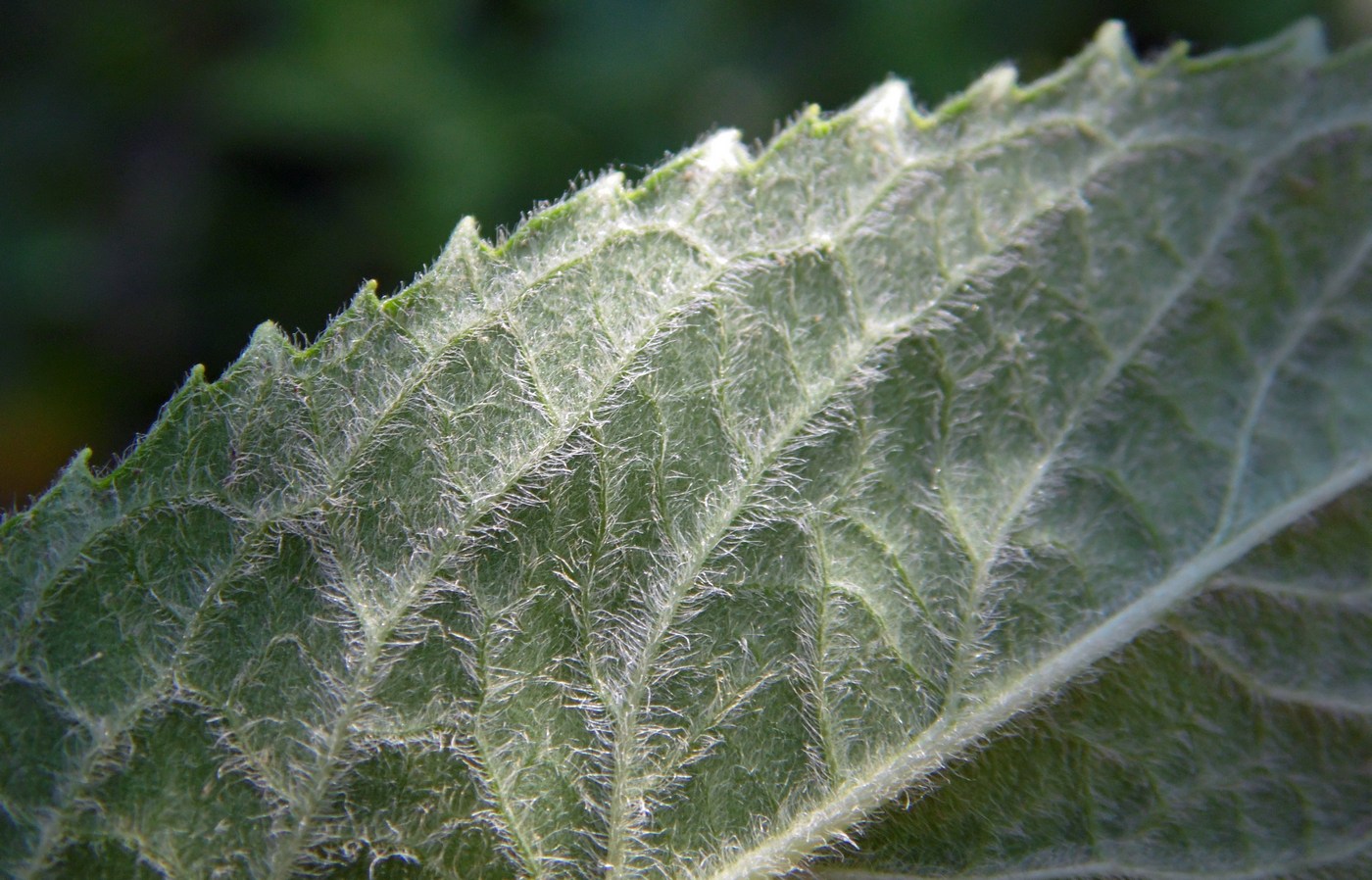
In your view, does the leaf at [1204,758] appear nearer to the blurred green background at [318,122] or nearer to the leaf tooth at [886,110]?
the leaf tooth at [886,110]

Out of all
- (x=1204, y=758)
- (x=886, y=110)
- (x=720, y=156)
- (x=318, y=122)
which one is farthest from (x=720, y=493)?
(x=318, y=122)

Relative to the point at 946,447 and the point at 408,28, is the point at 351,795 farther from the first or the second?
the point at 408,28

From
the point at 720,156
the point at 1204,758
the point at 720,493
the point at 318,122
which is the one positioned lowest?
the point at 1204,758

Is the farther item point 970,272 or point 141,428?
point 141,428

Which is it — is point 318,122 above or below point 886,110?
above

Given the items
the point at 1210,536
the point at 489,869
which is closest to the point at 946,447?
the point at 1210,536

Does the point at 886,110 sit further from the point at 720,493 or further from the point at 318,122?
the point at 318,122

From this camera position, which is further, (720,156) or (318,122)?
(318,122)

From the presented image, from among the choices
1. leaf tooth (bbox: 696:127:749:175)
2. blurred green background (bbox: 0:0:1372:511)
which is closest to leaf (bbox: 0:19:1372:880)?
leaf tooth (bbox: 696:127:749:175)
